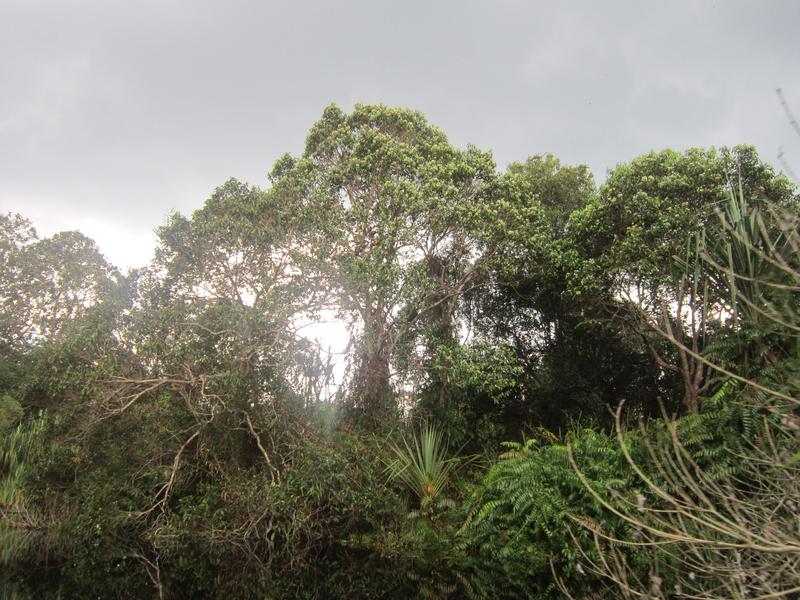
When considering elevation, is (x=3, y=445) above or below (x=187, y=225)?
below

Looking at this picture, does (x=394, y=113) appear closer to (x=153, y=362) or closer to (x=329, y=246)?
(x=329, y=246)

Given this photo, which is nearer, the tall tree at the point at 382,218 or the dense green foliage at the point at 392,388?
the dense green foliage at the point at 392,388

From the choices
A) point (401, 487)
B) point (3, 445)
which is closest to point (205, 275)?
point (3, 445)

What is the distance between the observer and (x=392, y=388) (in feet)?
32.7

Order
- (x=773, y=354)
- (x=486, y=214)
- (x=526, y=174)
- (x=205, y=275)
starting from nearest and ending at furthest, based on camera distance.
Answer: (x=773, y=354) < (x=205, y=275) < (x=486, y=214) < (x=526, y=174)

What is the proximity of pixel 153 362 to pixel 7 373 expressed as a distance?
1037 cm

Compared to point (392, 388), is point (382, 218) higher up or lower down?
higher up

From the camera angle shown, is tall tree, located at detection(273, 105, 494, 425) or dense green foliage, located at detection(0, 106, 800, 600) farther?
tall tree, located at detection(273, 105, 494, 425)

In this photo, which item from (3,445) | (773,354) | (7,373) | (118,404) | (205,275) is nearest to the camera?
(773,354)

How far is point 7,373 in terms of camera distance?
14500 mm

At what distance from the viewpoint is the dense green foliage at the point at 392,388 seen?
5742 millimetres

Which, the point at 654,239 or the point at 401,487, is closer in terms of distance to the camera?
the point at 401,487

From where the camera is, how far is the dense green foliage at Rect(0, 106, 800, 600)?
574 cm

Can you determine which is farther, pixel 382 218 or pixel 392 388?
pixel 392 388
